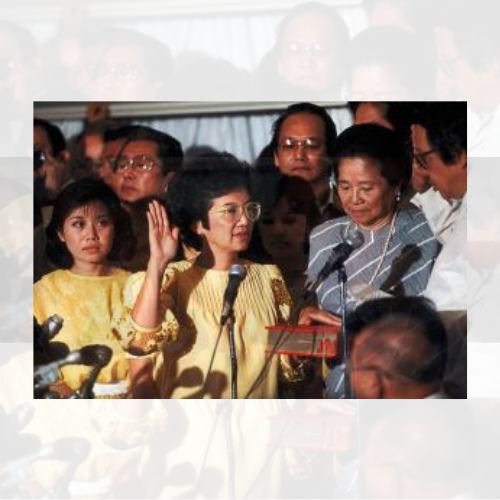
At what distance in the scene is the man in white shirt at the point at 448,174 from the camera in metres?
6.48

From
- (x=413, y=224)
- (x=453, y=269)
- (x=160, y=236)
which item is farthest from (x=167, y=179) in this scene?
(x=453, y=269)

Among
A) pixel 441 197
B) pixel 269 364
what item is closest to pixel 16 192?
pixel 269 364

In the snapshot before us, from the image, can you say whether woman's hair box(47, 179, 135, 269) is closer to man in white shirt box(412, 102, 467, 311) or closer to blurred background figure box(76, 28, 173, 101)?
blurred background figure box(76, 28, 173, 101)

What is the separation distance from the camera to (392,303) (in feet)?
21.3

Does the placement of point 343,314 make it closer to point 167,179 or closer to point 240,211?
point 240,211

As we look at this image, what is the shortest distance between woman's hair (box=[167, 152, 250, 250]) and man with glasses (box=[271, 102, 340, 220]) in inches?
7.4

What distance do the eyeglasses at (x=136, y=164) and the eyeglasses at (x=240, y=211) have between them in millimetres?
327

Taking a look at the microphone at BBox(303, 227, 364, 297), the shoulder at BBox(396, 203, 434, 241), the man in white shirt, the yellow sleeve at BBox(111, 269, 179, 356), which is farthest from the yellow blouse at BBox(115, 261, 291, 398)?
the man in white shirt

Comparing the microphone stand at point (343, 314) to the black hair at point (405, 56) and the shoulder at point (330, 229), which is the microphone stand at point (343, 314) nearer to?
the shoulder at point (330, 229)

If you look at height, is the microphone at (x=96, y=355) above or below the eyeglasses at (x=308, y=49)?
below

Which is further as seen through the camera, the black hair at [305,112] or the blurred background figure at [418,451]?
the blurred background figure at [418,451]

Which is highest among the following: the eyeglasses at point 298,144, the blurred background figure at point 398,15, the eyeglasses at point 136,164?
the blurred background figure at point 398,15

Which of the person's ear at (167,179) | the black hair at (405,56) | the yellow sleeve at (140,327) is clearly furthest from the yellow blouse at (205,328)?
the black hair at (405,56)

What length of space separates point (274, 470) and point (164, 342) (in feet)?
2.34
